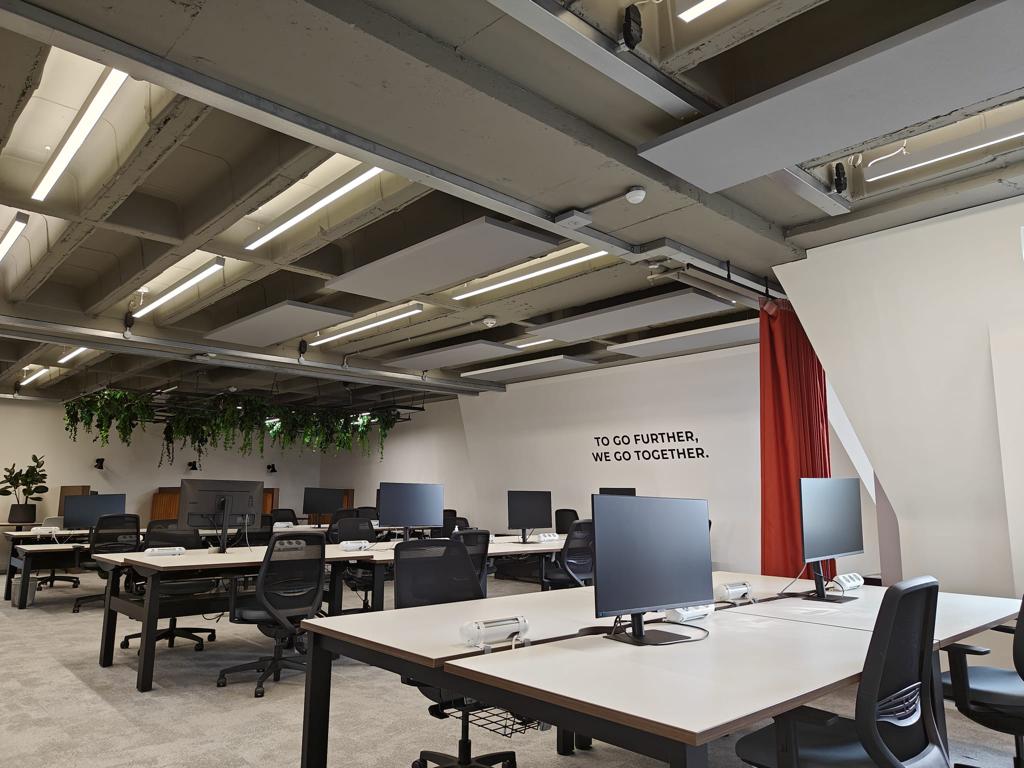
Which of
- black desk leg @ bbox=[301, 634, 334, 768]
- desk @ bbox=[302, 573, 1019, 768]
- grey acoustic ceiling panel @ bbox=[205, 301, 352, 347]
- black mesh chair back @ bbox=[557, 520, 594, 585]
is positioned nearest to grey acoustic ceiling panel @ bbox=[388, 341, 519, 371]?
grey acoustic ceiling panel @ bbox=[205, 301, 352, 347]

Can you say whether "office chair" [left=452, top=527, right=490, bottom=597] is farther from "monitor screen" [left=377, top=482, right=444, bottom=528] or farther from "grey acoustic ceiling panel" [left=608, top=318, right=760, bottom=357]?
"grey acoustic ceiling panel" [left=608, top=318, right=760, bottom=357]

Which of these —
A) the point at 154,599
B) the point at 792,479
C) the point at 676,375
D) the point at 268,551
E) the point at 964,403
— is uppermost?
the point at 676,375

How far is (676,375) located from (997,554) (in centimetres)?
516

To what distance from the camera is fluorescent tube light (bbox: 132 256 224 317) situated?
6152mm

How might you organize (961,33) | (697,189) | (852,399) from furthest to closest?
1. (852,399)
2. (697,189)
3. (961,33)

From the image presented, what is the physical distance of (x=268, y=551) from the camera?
16.3ft

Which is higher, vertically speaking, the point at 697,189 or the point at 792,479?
the point at 697,189

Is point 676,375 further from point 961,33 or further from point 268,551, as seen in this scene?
point 961,33

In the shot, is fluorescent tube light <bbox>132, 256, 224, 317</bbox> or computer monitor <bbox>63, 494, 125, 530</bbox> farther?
computer monitor <bbox>63, 494, 125, 530</bbox>

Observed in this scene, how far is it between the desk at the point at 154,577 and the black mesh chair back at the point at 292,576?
50 cm

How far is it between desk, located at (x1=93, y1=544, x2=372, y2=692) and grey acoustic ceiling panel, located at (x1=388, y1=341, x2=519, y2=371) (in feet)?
11.7

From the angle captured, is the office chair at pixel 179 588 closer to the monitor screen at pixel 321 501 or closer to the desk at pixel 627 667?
the desk at pixel 627 667

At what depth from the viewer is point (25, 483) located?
1256cm

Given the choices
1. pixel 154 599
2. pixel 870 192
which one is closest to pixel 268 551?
pixel 154 599
